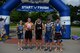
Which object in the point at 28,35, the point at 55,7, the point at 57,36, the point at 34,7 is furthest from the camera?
the point at 34,7

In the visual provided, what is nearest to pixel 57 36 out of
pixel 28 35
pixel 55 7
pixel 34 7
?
pixel 28 35

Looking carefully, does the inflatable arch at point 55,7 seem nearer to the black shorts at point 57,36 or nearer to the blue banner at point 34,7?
the blue banner at point 34,7

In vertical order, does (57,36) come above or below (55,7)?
below

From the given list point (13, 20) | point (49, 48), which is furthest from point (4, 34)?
point (13, 20)

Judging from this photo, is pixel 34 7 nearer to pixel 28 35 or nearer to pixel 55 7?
pixel 55 7

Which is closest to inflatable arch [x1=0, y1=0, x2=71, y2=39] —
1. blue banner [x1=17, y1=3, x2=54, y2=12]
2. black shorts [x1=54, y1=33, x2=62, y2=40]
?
blue banner [x1=17, y1=3, x2=54, y2=12]

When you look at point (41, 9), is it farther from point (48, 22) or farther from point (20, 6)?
point (48, 22)

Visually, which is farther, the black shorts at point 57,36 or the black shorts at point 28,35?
the black shorts at point 28,35

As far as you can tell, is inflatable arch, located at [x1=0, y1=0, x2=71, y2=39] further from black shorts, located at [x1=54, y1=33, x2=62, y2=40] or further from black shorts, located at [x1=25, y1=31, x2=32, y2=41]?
black shorts, located at [x1=54, y1=33, x2=62, y2=40]

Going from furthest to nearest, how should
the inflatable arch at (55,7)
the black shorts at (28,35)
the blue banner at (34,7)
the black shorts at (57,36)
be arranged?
the blue banner at (34,7), the inflatable arch at (55,7), the black shorts at (28,35), the black shorts at (57,36)

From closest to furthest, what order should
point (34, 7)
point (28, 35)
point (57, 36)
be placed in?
point (57, 36)
point (28, 35)
point (34, 7)

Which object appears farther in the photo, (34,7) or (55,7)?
(34,7)

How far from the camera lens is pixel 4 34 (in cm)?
1819

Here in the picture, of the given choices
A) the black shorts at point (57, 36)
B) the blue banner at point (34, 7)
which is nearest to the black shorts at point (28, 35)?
the black shorts at point (57, 36)
